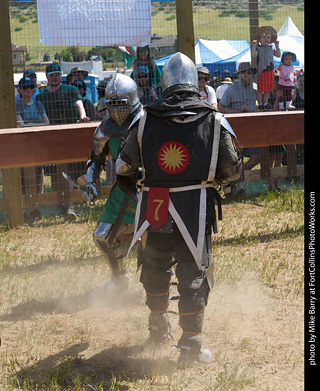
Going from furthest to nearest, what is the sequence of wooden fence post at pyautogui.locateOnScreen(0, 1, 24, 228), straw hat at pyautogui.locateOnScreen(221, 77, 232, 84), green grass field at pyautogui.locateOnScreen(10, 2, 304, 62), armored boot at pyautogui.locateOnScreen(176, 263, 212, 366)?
straw hat at pyautogui.locateOnScreen(221, 77, 232, 84)
green grass field at pyautogui.locateOnScreen(10, 2, 304, 62)
wooden fence post at pyautogui.locateOnScreen(0, 1, 24, 228)
armored boot at pyautogui.locateOnScreen(176, 263, 212, 366)

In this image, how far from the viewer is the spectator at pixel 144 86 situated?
755cm

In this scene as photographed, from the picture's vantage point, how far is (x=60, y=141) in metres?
5.74

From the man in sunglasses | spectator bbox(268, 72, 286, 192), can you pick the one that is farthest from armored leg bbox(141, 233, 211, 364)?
spectator bbox(268, 72, 286, 192)

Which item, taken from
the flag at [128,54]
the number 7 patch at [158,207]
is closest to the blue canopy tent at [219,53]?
the flag at [128,54]

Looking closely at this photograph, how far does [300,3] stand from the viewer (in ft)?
29.5

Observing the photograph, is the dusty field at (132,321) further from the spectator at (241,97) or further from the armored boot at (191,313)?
the spectator at (241,97)

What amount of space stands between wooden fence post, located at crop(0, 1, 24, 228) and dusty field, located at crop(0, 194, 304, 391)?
0.46 m

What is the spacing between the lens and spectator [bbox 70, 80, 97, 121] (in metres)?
8.15

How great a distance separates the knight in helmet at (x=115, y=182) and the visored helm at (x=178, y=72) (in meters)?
0.87

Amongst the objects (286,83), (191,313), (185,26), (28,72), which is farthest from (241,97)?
(191,313)

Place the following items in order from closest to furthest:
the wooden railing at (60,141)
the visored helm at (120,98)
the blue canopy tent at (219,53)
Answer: the visored helm at (120,98), the wooden railing at (60,141), the blue canopy tent at (219,53)

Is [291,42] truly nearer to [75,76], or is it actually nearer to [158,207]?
[75,76]

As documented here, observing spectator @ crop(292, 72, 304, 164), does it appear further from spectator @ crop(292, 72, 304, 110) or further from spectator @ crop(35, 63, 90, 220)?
spectator @ crop(35, 63, 90, 220)
